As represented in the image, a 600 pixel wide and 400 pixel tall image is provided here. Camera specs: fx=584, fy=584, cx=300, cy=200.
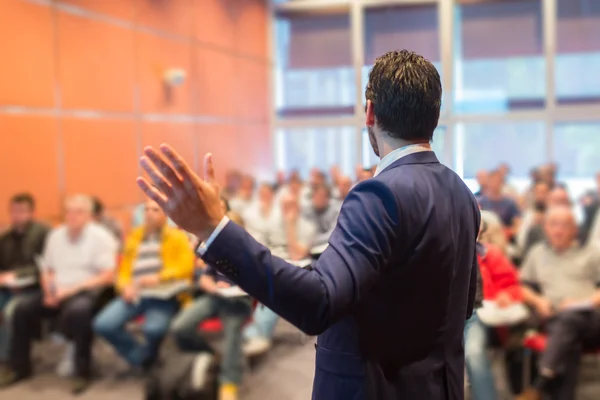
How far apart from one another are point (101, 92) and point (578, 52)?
6836 mm

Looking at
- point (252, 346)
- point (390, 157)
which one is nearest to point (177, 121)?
point (252, 346)

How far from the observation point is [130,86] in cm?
514

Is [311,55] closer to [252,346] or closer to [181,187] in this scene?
[252,346]

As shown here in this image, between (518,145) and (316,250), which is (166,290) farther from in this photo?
(518,145)

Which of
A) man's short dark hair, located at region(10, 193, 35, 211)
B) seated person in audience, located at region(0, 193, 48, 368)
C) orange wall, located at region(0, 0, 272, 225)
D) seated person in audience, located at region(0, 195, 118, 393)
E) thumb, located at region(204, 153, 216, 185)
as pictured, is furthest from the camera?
orange wall, located at region(0, 0, 272, 225)

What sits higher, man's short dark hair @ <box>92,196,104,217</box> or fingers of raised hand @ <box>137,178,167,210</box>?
fingers of raised hand @ <box>137,178,167,210</box>

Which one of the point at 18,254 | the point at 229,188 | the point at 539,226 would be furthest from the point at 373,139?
the point at 18,254

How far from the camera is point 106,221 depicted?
4727 millimetres

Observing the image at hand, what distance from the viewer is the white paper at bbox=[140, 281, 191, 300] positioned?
3.01 m

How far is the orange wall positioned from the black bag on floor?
1.34 meters

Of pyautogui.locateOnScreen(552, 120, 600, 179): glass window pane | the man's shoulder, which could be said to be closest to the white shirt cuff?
the man's shoulder

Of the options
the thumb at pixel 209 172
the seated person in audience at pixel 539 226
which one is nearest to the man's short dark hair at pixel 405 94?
the thumb at pixel 209 172

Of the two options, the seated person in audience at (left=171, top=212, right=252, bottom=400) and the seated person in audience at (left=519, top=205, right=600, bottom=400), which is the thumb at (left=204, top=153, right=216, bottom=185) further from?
the seated person in audience at (left=519, top=205, right=600, bottom=400)

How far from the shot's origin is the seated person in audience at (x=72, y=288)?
3812mm
